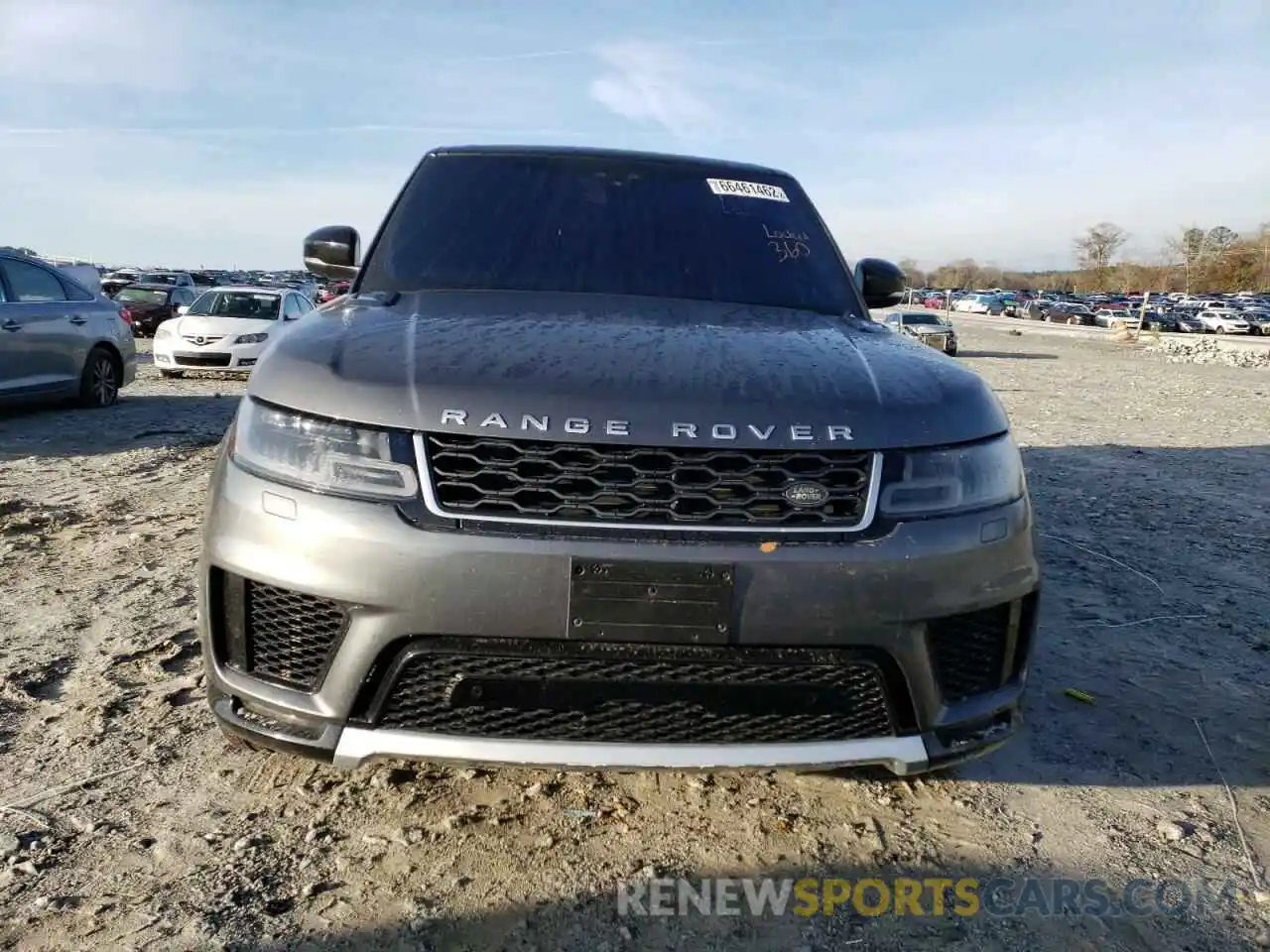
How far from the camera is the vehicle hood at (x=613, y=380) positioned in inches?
73.4

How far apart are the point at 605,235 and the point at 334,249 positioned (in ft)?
3.27

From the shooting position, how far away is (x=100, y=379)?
30.1 ft

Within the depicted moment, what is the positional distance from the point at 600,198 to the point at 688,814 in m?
2.06

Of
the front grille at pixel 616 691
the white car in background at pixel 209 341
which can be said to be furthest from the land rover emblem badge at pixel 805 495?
the white car in background at pixel 209 341

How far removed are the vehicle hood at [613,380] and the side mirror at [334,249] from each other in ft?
2.84

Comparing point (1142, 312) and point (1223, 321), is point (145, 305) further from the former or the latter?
point (1223, 321)

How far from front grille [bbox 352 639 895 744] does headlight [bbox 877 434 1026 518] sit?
35 centimetres

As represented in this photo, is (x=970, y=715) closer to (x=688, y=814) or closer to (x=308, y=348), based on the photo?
(x=688, y=814)

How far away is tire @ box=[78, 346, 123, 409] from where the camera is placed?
8.94 meters

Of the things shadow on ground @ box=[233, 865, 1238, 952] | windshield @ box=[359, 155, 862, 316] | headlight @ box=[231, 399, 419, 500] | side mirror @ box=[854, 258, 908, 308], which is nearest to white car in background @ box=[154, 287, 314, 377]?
windshield @ box=[359, 155, 862, 316]

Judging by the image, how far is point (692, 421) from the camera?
1.87 m

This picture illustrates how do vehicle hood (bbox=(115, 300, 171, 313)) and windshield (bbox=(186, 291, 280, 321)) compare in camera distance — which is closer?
windshield (bbox=(186, 291, 280, 321))

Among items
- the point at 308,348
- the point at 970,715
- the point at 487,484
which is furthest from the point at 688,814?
the point at 308,348

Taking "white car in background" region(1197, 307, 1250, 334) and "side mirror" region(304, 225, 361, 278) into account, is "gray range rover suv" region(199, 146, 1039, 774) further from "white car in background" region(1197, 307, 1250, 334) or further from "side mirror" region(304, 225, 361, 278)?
"white car in background" region(1197, 307, 1250, 334)
